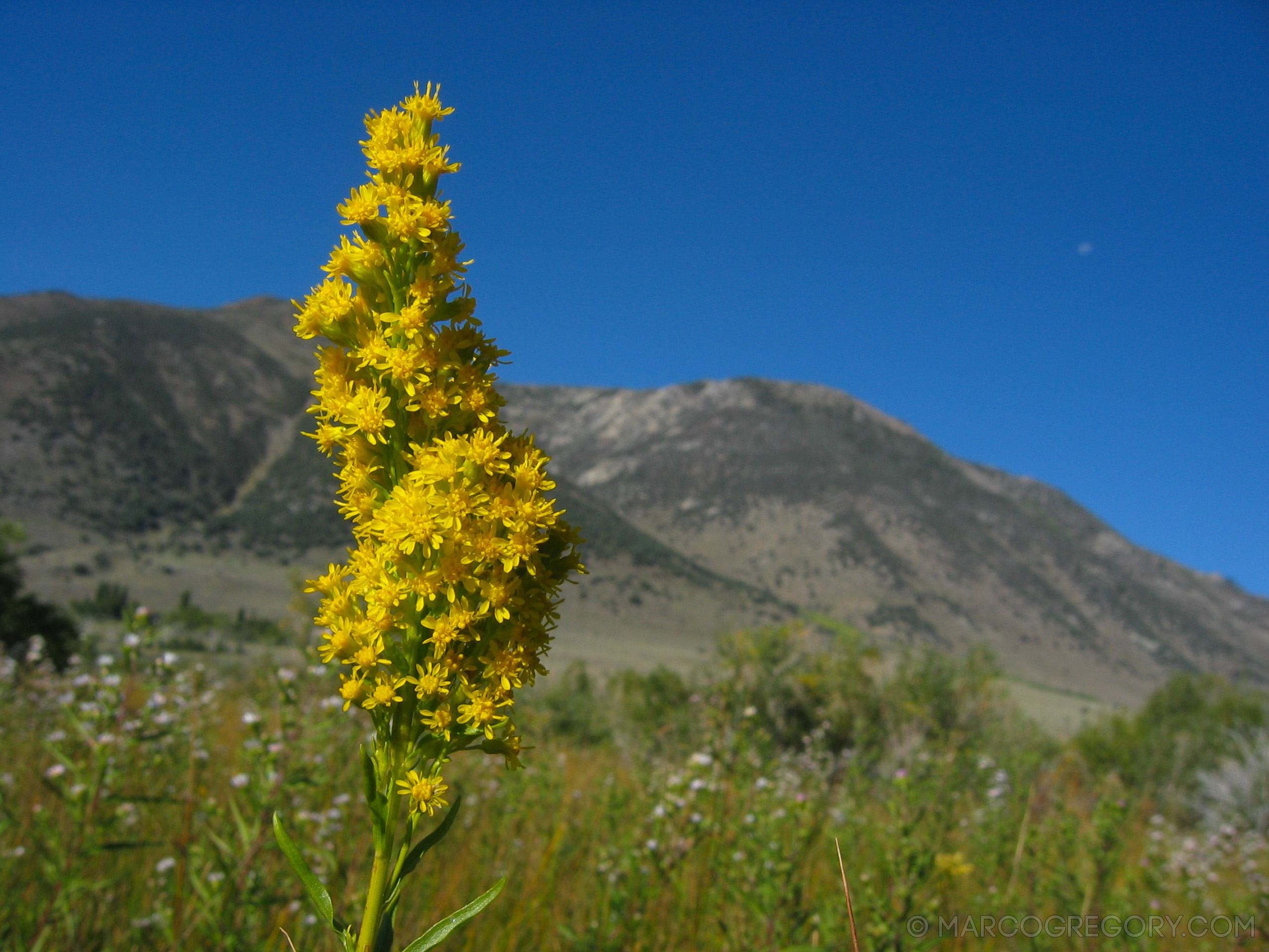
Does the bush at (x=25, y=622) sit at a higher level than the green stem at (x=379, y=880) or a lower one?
lower

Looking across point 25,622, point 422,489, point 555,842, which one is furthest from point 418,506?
point 25,622

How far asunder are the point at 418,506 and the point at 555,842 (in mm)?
2727

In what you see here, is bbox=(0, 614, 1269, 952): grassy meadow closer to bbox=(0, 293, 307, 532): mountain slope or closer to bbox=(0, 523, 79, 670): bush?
bbox=(0, 523, 79, 670): bush

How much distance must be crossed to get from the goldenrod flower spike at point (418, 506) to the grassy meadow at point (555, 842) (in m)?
1.85

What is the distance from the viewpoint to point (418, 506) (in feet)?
5.41

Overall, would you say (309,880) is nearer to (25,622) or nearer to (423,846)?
(423,846)

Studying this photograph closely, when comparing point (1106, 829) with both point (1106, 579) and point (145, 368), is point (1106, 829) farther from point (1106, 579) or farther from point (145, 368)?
point (1106, 579)

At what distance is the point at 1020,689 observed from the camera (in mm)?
66750

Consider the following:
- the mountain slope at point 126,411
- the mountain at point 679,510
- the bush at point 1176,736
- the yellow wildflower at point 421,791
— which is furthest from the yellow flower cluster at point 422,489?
the mountain slope at point 126,411

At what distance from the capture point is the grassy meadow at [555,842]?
3395 millimetres

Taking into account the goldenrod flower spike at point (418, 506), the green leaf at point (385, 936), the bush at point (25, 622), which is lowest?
the bush at point (25, 622)

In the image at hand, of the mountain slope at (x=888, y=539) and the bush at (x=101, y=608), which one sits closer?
the bush at (x=101, y=608)

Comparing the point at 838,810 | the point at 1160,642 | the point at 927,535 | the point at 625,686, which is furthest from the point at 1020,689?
the point at 838,810

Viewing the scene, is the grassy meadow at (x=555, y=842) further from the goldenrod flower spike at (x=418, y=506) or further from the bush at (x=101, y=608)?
the bush at (x=101, y=608)
